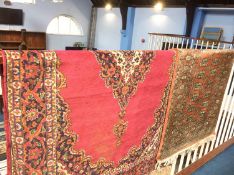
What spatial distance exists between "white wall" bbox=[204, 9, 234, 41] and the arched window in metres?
6.20

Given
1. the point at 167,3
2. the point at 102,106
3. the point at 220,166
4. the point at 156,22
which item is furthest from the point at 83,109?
the point at 156,22

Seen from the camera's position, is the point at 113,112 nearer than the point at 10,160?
No

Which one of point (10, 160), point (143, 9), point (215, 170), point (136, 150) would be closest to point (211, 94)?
point (215, 170)

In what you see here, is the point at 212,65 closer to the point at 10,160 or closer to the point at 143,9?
the point at 10,160

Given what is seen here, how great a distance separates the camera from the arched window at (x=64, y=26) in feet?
31.8

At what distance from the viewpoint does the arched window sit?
31.8ft

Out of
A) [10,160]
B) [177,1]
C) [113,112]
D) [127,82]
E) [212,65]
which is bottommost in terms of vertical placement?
[10,160]

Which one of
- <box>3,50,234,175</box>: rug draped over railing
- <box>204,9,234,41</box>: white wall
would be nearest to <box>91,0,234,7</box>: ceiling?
<box>204,9,234,41</box>: white wall

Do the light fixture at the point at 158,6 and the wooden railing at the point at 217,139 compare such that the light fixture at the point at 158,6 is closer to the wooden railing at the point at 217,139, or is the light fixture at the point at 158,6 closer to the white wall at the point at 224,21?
the white wall at the point at 224,21

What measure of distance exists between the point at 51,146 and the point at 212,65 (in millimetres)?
1455

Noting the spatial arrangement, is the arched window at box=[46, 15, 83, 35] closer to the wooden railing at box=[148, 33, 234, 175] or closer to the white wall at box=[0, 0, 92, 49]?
the white wall at box=[0, 0, 92, 49]

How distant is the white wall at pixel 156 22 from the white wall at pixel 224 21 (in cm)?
92

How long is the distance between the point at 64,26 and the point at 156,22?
14.6 ft

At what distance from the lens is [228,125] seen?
283 centimetres
